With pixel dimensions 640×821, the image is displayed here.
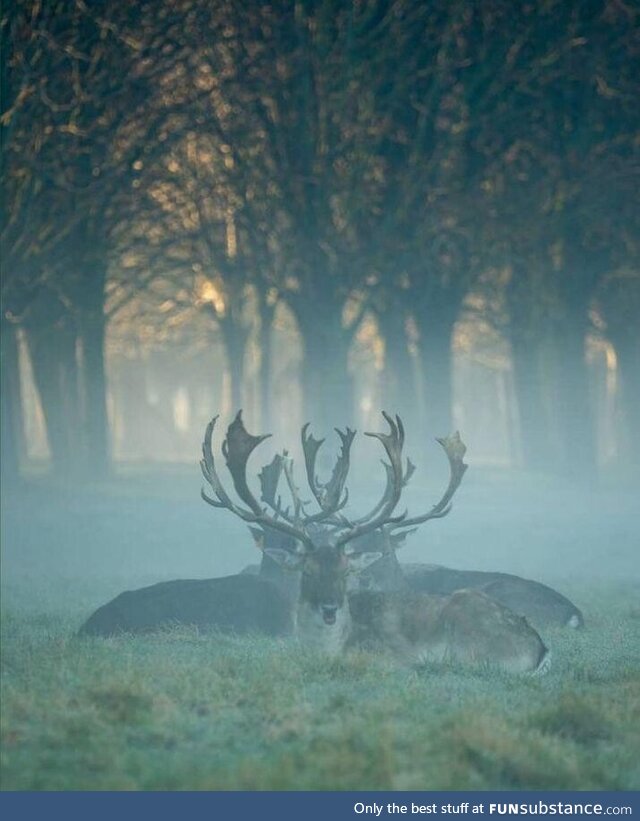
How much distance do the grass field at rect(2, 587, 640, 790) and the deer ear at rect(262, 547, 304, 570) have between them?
774mm

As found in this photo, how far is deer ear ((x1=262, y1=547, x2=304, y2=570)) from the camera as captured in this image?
13539mm

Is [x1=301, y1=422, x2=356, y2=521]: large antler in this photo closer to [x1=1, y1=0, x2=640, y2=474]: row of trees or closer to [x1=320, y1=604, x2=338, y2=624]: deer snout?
[x1=320, y1=604, x2=338, y2=624]: deer snout

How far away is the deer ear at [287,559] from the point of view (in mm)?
13539

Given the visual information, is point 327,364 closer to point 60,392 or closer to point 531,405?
point 60,392

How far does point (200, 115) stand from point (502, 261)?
890cm

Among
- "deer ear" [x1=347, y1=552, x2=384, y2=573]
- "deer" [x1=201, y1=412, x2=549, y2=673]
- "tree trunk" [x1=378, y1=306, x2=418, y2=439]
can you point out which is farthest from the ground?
"tree trunk" [x1=378, y1=306, x2=418, y2=439]

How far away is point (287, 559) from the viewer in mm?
13586

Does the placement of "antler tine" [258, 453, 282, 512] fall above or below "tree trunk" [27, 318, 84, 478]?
below

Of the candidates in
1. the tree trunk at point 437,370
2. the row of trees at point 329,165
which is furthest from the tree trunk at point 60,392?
the tree trunk at point 437,370

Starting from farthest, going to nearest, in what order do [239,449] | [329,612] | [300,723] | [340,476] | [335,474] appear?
[335,474], [340,476], [239,449], [329,612], [300,723]

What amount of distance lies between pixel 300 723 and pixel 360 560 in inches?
147

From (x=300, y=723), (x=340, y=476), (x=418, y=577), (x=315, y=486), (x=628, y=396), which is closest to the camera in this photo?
(x=300, y=723)

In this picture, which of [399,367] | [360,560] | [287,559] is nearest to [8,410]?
[399,367]

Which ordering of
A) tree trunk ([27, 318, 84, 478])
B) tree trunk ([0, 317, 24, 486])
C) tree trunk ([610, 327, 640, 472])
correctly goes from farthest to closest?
tree trunk ([610, 327, 640, 472])
tree trunk ([27, 318, 84, 478])
tree trunk ([0, 317, 24, 486])
